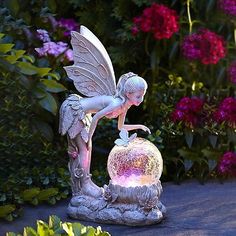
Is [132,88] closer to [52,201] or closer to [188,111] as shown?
[52,201]

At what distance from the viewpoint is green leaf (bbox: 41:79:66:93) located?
517 centimetres

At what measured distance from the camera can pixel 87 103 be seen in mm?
4215

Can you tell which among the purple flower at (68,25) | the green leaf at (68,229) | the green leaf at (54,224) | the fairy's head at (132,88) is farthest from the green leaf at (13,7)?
the green leaf at (68,229)

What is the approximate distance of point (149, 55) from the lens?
20.5 feet

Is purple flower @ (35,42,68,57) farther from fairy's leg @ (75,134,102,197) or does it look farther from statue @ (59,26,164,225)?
fairy's leg @ (75,134,102,197)

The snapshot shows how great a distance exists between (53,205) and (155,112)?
1.57 meters

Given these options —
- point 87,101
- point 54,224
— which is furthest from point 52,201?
point 54,224

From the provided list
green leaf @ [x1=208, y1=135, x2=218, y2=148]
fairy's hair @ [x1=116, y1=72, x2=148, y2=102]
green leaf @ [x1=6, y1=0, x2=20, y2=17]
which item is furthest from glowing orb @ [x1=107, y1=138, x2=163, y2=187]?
green leaf @ [x1=6, y1=0, x2=20, y2=17]

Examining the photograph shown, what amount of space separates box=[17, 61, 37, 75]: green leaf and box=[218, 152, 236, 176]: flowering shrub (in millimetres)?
1507

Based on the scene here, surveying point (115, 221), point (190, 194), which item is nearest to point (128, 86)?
point (115, 221)

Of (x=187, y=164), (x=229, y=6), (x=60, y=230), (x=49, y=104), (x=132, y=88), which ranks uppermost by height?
(x=229, y=6)

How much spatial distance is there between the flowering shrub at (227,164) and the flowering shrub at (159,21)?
1.06 metres

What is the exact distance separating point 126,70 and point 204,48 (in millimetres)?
919

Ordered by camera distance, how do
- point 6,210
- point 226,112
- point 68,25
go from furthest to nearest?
point 68,25 → point 226,112 → point 6,210
